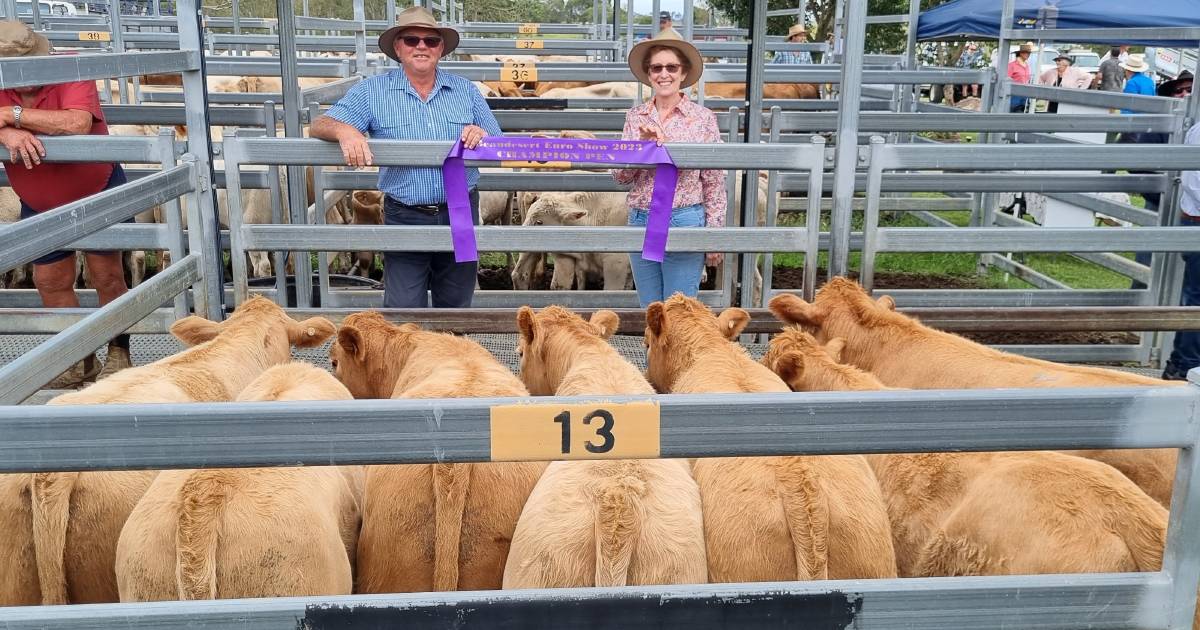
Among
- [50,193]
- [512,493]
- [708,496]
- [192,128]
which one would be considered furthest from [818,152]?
[50,193]

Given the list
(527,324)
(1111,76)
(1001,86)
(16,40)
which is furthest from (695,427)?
(1111,76)

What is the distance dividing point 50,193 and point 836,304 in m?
3.87

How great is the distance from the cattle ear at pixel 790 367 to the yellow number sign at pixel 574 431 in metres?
1.77

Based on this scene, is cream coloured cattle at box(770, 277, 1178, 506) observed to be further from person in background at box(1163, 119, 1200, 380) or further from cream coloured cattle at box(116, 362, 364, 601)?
person in background at box(1163, 119, 1200, 380)

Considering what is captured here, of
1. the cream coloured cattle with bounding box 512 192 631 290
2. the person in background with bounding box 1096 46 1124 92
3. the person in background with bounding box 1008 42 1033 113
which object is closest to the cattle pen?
the cream coloured cattle with bounding box 512 192 631 290

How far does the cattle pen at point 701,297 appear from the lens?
5.68ft

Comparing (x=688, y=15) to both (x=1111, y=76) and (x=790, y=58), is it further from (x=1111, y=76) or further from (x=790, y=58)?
(x=1111, y=76)

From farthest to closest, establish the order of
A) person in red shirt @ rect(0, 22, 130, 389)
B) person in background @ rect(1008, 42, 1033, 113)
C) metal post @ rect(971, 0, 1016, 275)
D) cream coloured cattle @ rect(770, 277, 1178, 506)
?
person in background @ rect(1008, 42, 1033, 113) → metal post @ rect(971, 0, 1016, 275) → person in red shirt @ rect(0, 22, 130, 389) → cream coloured cattle @ rect(770, 277, 1178, 506)

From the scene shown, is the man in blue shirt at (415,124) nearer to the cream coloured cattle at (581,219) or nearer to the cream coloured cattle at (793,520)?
the cream coloured cattle at (793,520)

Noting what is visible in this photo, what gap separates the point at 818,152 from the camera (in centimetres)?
389

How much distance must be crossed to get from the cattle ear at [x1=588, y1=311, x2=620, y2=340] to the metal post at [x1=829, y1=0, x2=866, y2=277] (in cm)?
100

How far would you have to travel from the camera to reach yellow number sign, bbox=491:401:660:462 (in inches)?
69.8

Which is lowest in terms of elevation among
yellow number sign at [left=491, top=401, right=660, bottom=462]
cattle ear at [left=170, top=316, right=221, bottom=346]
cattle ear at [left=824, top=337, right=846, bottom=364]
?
cattle ear at [left=824, top=337, right=846, bottom=364]

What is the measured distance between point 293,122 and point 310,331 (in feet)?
7.45
